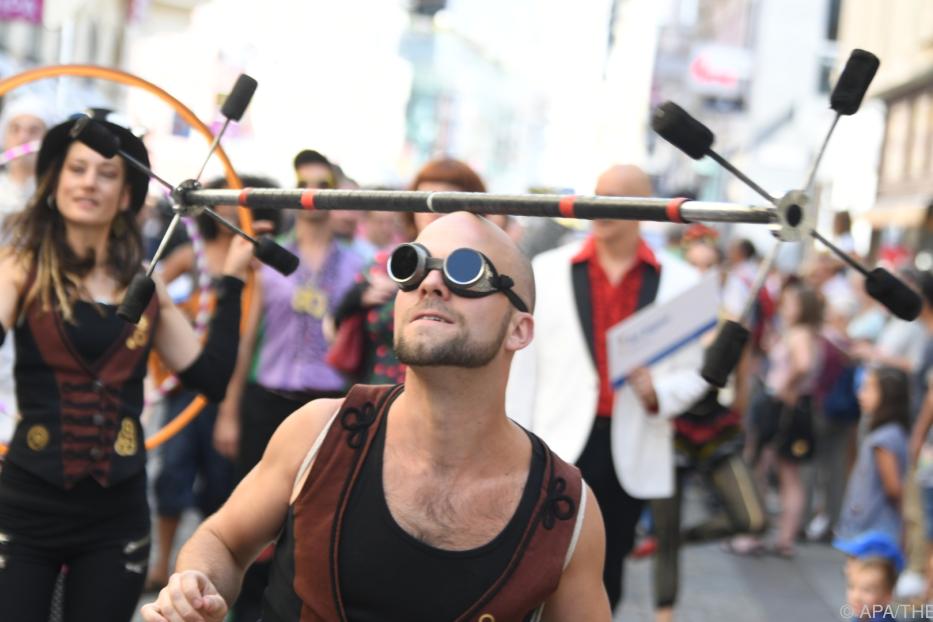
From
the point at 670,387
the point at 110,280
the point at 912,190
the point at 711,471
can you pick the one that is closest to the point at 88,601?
the point at 110,280

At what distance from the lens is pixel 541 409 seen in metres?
5.58

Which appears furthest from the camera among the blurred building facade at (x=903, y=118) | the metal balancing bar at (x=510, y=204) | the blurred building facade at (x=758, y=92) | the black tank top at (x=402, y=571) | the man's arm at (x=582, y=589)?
the blurred building facade at (x=758, y=92)

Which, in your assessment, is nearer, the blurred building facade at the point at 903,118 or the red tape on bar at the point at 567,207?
the red tape on bar at the point at 567,207

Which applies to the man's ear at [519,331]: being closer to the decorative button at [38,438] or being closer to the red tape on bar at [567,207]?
the red tape on bar at [567,207]

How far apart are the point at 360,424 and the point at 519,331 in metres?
0.42

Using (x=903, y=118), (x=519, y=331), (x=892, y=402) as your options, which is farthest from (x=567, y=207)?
(x=903, y=118)

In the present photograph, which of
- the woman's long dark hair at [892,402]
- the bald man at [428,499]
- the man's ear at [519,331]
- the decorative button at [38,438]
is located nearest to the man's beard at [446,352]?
the bald man at [428,499]

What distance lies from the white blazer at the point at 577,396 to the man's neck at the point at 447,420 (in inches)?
91.3

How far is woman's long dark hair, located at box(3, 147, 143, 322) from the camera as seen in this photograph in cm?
427

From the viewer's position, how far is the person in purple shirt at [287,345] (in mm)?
6625

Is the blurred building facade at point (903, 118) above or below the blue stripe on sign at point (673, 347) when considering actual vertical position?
above

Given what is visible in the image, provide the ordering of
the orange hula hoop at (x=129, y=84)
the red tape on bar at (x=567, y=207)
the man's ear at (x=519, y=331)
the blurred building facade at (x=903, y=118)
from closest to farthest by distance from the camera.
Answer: the red tape on bar at (x=567, y=207) → the man's ear at (x=519, y=331) → the orange hula hoop at (x=129, y=84) → the blurred building facade at (x=903, y=118)

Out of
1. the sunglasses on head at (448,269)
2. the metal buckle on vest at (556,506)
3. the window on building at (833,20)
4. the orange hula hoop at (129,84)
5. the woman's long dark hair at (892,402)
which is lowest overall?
the woman's long dark hair at (892,402)

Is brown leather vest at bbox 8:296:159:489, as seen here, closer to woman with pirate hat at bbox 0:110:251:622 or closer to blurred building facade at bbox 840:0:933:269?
woman with pirate hat at bbox 0:110:251:622
